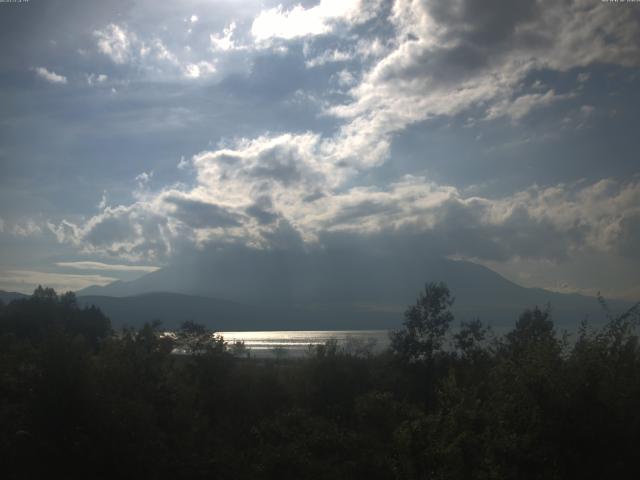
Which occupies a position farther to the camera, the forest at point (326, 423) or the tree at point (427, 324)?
the tree at point (427, 324)

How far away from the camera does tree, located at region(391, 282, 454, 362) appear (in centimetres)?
5709

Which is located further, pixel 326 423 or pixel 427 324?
pixel 427 324

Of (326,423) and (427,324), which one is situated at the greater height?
(427,324)

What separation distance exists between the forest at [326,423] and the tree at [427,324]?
404 cm

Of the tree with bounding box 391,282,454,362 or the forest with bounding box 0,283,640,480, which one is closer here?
the forest with bounding box 0,283,640,480

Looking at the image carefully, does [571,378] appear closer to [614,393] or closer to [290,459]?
[614,393]

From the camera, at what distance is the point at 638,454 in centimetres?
1612

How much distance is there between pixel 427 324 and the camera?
5738cm

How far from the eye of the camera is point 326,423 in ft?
128

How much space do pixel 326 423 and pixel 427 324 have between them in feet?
71.8

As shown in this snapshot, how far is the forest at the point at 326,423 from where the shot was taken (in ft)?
54.2

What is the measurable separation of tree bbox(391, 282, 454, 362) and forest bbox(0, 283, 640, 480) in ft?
13.3

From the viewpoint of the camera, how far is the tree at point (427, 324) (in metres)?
57.1

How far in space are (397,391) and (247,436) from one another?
20.3 metres
